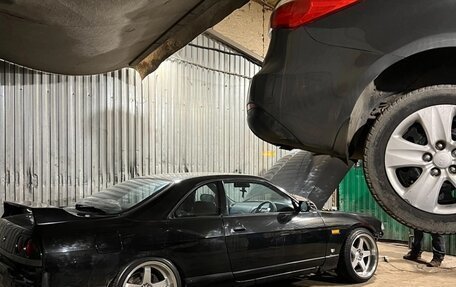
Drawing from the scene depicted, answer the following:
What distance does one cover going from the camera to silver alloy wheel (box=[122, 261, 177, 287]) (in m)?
4.53

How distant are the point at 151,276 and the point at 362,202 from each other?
6.12 metres

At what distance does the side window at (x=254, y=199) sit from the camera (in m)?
5.39

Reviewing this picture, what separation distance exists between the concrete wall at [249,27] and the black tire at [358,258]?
15.9ft

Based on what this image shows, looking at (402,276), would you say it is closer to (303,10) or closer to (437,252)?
(437,252)

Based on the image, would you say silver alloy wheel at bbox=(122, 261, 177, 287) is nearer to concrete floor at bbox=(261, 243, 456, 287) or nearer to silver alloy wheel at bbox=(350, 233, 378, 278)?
concrete floor at bbox=(261, 243, 456, 287)

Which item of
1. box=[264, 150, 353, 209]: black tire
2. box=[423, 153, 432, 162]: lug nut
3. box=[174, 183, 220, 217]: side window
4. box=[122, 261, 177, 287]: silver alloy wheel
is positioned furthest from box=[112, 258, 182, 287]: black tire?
box=[423, 153, 432, 162]: lug nut

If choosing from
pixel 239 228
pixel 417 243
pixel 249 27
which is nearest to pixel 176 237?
pixel 239 228

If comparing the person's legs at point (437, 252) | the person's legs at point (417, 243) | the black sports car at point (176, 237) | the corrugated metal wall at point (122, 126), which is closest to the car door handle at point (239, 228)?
the black sports car at point (176, 237)

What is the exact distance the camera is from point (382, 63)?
6.61 feet

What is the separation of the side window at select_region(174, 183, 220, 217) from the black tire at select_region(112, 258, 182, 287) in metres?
0.52

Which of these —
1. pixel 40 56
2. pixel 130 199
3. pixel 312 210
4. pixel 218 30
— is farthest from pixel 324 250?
pixel 218 30

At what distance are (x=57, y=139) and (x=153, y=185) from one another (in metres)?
2.28

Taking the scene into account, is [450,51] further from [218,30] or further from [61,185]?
[218,30]

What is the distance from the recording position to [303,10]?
2145 mm
